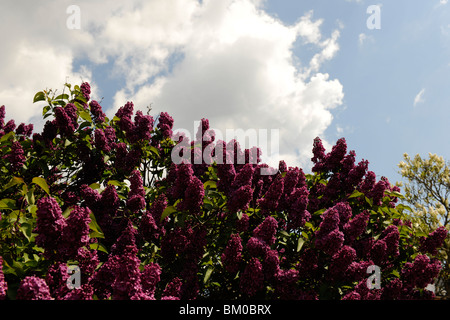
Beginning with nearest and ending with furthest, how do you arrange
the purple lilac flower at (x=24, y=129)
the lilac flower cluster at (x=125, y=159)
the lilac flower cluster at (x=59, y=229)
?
the lilac flower cluster at (x=59, y=229) < the lilac flower cluster at (x=125, y=159) < the purple lilac flower at (x=24, y=129)

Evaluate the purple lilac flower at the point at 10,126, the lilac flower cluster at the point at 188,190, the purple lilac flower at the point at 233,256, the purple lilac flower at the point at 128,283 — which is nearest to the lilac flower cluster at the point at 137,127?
the lilac flower cluster at the point at 188,190

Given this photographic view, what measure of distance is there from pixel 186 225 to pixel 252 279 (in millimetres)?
998

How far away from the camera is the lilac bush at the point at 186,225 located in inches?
107

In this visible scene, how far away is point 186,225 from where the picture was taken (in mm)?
3912

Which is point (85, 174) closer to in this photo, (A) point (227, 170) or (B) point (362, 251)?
(A) point (227, 170)

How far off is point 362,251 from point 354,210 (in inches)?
33.2

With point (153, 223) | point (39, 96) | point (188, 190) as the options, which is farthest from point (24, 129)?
point (188, 190)

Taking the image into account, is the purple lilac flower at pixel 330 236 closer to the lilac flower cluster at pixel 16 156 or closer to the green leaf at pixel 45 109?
the lilac flower cluster at pixel 16 156

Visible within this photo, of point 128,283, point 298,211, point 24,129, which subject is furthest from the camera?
point 24,129

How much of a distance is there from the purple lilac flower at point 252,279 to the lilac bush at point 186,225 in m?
0.01

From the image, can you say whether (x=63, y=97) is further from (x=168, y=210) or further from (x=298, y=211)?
(x=298, y=211)

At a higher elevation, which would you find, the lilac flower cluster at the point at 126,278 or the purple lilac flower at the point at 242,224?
the purple lilac flower at the point at 242,224

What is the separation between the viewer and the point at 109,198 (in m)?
4.16

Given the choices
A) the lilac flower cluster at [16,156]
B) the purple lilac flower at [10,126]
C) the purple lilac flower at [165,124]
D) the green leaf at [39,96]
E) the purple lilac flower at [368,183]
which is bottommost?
the purple lilac flower at [368,183]
